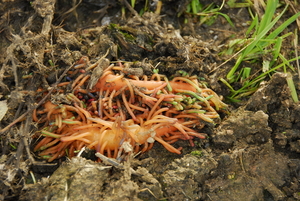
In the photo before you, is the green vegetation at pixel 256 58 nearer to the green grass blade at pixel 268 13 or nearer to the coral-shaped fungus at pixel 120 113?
the green grass blade at pixel 268 13

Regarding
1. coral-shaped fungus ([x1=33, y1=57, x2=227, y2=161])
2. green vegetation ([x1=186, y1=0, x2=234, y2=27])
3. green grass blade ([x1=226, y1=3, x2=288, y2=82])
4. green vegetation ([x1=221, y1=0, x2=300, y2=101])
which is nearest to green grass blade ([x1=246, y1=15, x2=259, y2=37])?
green vegetation ([x1=221, y1=0, x2=300, y2=101])

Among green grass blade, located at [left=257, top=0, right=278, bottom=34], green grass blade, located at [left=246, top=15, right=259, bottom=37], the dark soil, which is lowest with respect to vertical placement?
the dark soil

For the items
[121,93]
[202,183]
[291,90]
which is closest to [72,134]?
[121,93]

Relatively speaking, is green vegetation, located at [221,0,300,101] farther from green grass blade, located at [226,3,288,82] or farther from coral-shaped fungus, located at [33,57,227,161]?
A: coral-shaped fungus, located at [33,57,227,161]

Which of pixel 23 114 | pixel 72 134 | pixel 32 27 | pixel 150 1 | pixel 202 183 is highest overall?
pixel 150 1

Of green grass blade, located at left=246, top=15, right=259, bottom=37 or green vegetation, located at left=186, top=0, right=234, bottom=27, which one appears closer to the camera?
green grass blade, located at left=246, top=15, right=259, bottom=37

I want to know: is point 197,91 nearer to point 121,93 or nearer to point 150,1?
point 121,93
